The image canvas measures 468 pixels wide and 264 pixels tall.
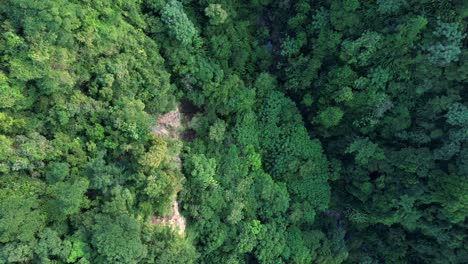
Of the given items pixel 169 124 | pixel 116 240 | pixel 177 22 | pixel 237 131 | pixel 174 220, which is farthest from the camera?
pixel 237 131

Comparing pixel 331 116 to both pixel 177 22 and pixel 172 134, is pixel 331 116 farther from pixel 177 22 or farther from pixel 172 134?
pixel 177 22

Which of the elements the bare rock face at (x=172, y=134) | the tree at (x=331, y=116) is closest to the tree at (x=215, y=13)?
the bare rock face at (x=172, y=134)

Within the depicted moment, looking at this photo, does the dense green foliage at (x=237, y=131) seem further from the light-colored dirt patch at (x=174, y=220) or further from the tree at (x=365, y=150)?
the light-colored dirt patch at (x=174, y=220)

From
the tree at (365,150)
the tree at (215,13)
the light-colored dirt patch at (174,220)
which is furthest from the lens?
the tree at (365,150)

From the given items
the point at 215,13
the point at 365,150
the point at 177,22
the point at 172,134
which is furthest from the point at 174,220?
the point at 365,150

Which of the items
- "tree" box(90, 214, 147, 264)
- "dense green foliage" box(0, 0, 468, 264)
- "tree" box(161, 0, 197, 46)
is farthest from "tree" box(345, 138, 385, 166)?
"tree" box(90, 214, 147, 264)

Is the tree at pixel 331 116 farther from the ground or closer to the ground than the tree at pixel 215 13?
closer to the ground

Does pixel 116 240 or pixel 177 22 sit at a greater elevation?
pixel 177 22
